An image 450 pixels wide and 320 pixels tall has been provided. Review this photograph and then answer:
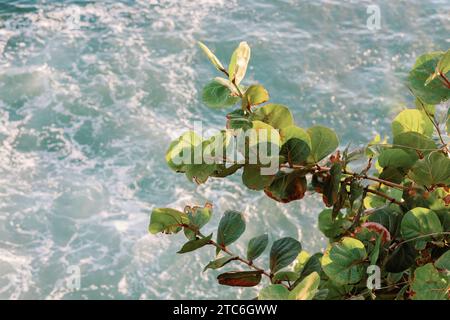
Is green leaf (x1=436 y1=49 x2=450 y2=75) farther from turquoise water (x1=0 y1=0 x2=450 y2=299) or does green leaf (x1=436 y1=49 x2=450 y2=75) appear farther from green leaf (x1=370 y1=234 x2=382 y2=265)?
turquoise water (x1=0 y1=0 x2=450 y2=299)

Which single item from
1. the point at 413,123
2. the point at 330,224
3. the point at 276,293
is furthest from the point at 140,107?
the point at 276,293

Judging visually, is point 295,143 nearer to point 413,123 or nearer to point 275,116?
point 275,116

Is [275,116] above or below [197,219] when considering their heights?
above

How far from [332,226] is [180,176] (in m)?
3.21

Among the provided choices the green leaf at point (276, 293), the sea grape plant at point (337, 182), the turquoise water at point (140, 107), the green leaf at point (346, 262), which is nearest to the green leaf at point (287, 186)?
the sea grape plant at point (337, 182)

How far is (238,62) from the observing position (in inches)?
31.4

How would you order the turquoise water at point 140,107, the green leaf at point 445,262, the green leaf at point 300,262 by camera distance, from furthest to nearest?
the turquoise water at point 140,107 < the green leaf at point 300,262 < the green leaf at point 445,262

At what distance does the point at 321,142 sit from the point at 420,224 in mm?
149

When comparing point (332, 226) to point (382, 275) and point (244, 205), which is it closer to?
point (382, 275)

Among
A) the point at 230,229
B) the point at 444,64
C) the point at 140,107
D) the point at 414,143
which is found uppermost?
the point at 444,64

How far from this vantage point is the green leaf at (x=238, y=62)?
2.62 ft

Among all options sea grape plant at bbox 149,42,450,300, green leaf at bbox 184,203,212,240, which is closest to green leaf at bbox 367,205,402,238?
sea grape plant at bbox 149,42,450,300

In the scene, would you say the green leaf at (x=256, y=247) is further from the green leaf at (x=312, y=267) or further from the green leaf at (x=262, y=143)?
the green leaf at (x=262, y=143)

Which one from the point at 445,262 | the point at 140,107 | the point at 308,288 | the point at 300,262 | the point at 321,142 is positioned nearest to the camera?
the point at 308,288
